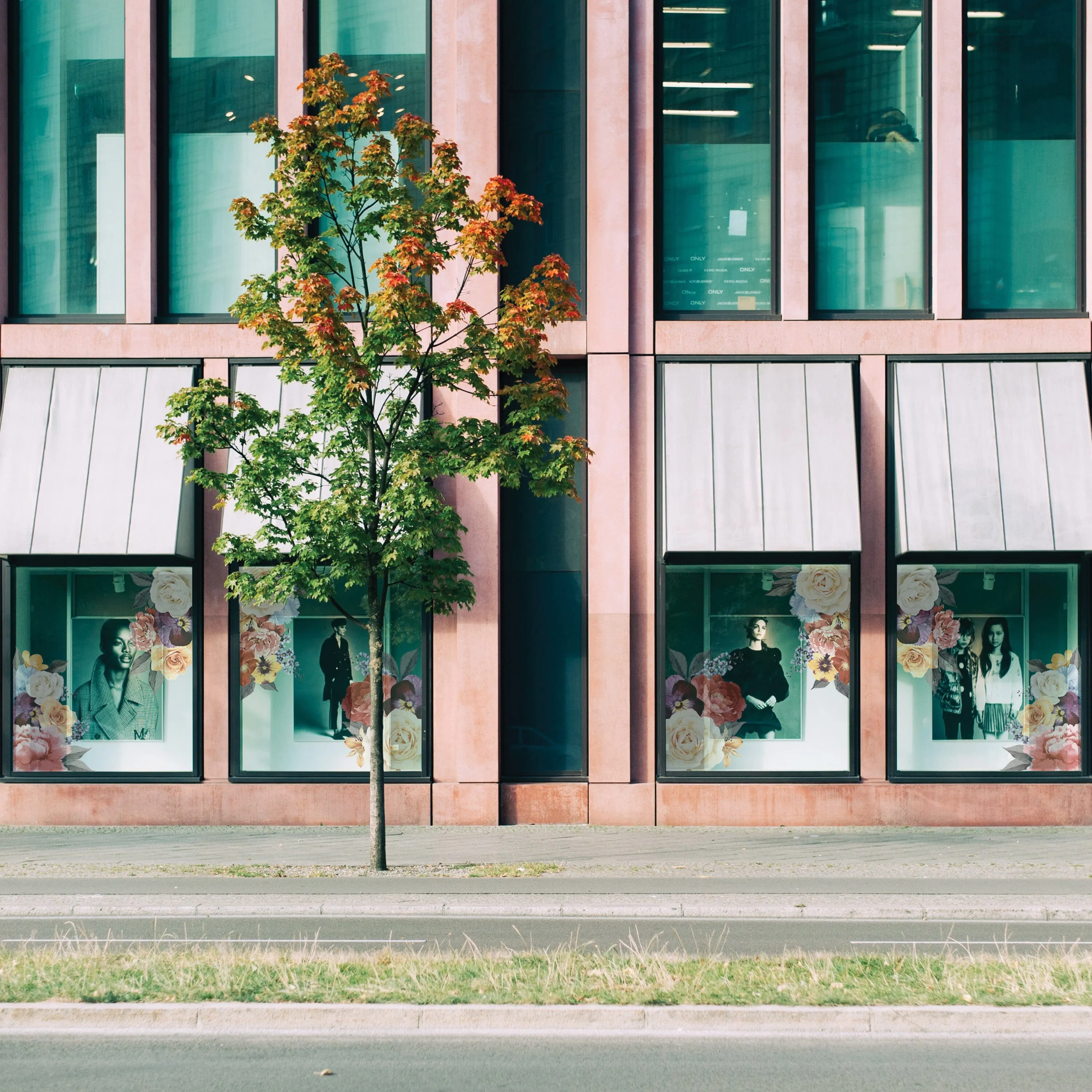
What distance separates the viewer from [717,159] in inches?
682

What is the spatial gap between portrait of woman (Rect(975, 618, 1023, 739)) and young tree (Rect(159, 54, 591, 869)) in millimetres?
7245

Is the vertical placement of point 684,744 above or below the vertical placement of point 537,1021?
above

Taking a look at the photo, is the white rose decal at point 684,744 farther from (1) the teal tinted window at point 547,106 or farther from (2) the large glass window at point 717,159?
(1) the teal tinted window at point 547,106

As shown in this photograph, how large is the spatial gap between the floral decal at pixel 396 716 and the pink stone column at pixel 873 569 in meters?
6.06

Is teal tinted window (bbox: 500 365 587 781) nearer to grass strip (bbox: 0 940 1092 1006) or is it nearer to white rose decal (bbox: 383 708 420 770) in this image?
white rose decal (bbox: 383 708 420 770)

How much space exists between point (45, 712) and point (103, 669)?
991 millimetres

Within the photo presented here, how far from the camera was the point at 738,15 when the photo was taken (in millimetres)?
17203

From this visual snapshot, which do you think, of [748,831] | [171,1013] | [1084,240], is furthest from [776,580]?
[171,1013]

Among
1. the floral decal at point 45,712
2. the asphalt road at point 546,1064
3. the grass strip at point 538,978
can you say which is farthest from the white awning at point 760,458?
the asphalt road at point 546,1064

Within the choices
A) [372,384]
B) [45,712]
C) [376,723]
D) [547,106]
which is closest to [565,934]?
[376,723]

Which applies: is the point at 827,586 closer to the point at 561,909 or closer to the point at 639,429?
the point at 639,429

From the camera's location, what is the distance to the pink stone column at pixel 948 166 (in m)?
16.9

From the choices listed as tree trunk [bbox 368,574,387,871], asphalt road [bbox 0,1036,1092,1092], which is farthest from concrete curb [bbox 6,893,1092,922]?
asphalt road [bbox 0,1036,1092,1092]

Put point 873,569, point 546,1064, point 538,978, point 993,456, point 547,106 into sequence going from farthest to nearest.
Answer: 1. point 547,106
2. point 873,569
3. point 993,456
4. point 538,978
5. point 546,1064
